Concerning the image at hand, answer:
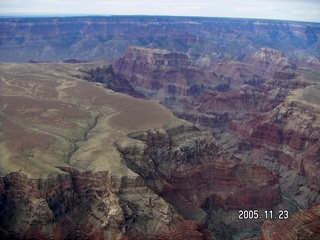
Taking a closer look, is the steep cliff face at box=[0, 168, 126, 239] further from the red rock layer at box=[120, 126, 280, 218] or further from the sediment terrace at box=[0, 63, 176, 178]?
the red rock layer at box=[120, 126, 280, 218]

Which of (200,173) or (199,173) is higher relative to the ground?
(199,173)

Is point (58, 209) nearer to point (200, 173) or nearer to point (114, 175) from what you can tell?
point (114, 175)

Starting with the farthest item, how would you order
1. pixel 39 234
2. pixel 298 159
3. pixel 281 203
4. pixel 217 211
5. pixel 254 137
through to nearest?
1. pixel 254 137
2. pixel 298 159
3. pixel 281 203
4. pixel 217 211
5. pixel 39 234

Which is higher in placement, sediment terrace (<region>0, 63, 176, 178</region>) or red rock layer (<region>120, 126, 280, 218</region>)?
sediment terrace (<region>0, 63, 176, 178</region>)

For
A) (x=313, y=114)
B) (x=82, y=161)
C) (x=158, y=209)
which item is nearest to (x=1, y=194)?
(x=82, y=161)

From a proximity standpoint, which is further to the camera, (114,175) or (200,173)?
(200,173)

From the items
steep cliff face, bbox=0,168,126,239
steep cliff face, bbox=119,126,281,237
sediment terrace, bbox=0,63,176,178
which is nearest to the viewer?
steep cliff face, bbox=0,168,126,239

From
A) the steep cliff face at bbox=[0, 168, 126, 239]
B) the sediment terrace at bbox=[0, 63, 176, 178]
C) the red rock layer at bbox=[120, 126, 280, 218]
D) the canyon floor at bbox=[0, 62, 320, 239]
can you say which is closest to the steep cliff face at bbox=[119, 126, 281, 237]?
the red rock layer at bbox=[120, 126, 280, 218]

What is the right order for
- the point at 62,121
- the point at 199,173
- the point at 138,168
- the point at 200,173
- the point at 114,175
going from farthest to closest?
1. the point at 62,121
2. the point at 200,173
3. the point at 199,173
4. the point at 138,168
5. the point at 114,175

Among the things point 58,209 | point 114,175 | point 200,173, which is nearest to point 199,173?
point 200,173

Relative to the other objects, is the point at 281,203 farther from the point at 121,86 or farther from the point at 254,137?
the point at 121,86

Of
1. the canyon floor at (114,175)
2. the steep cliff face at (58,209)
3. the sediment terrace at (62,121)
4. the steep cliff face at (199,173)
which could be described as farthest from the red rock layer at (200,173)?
the steep cliff face at (58,209)
